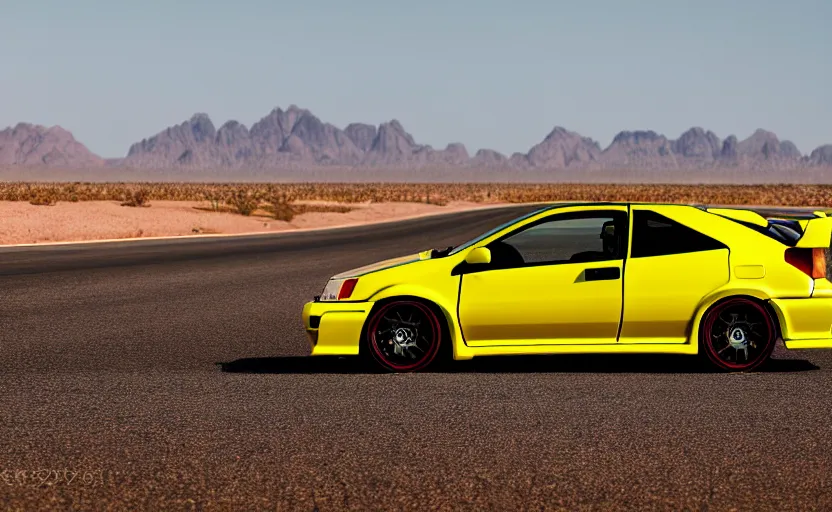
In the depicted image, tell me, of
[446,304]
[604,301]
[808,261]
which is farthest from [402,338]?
[808,261]

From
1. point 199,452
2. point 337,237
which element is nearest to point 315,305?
point 199,452

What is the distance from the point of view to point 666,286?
8.75 m

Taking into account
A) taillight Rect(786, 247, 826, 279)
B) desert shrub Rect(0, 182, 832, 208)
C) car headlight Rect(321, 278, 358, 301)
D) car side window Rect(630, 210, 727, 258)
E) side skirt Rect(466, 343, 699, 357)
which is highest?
car side window Rect(630, 210, 727, 258)

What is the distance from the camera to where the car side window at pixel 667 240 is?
8.88 meters

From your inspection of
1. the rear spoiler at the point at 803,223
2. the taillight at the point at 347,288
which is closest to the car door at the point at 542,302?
the taillight at the point at 347,288

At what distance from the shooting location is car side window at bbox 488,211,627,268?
350 inches

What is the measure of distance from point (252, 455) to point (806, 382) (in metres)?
4.71

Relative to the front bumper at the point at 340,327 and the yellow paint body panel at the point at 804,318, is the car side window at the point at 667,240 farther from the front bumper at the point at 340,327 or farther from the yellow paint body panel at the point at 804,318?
the front bumper at the point at 340,327

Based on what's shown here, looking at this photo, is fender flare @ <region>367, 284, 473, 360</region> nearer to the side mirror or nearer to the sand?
the side mirror

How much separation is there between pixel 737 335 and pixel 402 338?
9.08 ft

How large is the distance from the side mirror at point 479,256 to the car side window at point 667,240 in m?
1.24

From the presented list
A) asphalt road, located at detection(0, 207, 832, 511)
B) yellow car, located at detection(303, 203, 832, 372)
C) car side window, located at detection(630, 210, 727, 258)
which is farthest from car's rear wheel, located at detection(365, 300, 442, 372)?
car side window, located at detection(630, 210, 727, 258)

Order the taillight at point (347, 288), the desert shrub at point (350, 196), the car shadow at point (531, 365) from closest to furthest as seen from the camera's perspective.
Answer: the taillight at point (347, 288) → the car shadow at point (531, 365) → the desert shrub at point (350, 196)

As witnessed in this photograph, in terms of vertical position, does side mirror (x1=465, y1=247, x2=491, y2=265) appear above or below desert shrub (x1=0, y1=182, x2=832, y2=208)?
above
